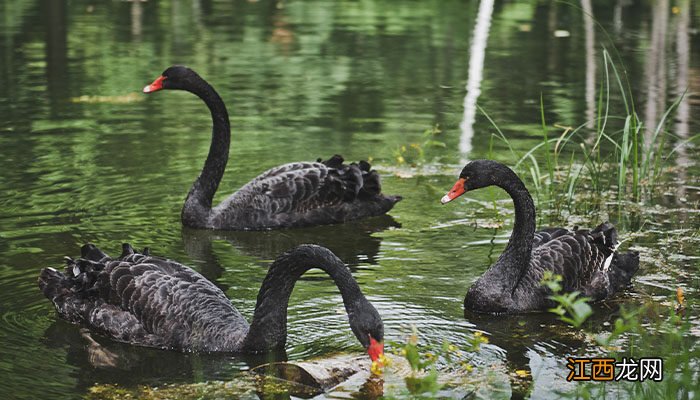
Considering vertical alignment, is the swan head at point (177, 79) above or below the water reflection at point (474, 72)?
above

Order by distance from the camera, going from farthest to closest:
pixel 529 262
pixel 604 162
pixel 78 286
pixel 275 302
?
pixel 604 162 < pixel 529 262 < pixel 78 286 < pixel 275 302

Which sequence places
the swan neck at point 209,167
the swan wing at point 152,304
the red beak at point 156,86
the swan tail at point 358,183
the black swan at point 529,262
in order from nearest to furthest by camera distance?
the swan wing at point 152,304 < the black swan at point 529,262 < the red beak at point 156,86 < the swan neck at point 209,167 < the swan tail at point 358,183

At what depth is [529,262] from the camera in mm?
6465

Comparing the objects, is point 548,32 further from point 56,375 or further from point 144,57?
point 56,375

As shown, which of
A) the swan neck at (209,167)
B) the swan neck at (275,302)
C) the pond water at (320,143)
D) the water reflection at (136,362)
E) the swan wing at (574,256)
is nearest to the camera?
the water reflection at (136,362)

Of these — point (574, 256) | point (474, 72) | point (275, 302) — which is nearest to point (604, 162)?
point (574, 256)

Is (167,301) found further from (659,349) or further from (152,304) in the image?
(659,349)

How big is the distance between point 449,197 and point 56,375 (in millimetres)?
2193

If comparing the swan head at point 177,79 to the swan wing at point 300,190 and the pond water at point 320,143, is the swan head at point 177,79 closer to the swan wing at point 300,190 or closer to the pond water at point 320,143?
the swan wing at point 300,190

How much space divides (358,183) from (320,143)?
6.93ft

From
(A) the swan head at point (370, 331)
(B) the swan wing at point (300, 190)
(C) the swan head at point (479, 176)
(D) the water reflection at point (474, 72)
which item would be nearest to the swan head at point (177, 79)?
(B) the swan wing at point (300, 190)

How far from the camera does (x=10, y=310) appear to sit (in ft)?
20.6

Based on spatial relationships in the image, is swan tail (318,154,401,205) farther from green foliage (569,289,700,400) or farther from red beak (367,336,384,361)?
red beak (367,336,384,361)

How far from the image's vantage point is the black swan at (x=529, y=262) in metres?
6.31
